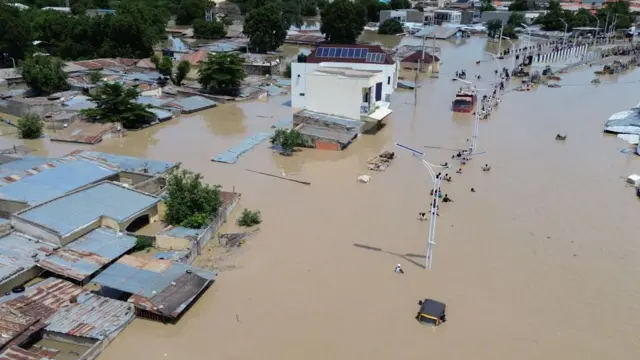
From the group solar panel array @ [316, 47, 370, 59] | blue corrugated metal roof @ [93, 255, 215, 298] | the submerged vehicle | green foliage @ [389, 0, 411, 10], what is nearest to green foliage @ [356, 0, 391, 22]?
green foliage @ [389, 0, 411, 10]

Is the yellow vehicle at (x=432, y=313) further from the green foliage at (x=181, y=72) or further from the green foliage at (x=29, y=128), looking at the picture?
the green foliage at (x=181, y=72)

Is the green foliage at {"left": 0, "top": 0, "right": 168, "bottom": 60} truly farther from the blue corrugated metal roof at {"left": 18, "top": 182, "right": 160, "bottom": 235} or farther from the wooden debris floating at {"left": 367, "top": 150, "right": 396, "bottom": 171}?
the blue corrugated metal roof at {"left": 18, "top": 182, "right": 160, "bottom": 235}

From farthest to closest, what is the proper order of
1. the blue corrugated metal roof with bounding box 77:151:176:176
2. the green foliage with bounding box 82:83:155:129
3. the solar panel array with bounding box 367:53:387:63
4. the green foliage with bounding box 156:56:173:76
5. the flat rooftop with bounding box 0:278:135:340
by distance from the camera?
the green foliage with bounding box 156:56:173:76, the solar panel array with bounding box 367:53:387:63, the green foliage with bounding box 82:83:155:129, the blue corrugated metal roof with bounding box 77:151:176:176, the flat rooftop with bounding box 0:278:135:340

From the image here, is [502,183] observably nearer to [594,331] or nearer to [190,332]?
[594,331]

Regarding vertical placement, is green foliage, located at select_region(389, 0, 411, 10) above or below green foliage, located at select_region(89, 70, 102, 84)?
above

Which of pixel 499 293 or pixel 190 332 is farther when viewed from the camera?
pixel 499 293

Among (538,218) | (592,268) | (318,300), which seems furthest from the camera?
(538,218)

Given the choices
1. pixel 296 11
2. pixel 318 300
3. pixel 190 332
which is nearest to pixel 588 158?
pixel 318 300

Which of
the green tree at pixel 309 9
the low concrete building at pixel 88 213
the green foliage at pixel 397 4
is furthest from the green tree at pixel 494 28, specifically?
the low concrete building at pixel 88 213
